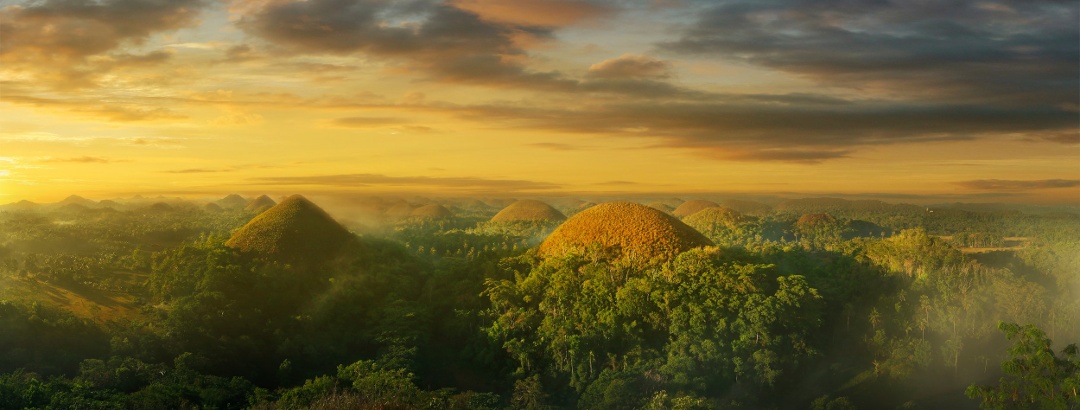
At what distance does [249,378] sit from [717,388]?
11303mm

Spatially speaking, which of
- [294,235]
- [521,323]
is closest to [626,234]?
[521,323]

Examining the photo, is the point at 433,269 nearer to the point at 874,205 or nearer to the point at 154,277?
the point at 154,277

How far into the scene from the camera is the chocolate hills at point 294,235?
22531 mm

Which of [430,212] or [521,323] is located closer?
[521,323]

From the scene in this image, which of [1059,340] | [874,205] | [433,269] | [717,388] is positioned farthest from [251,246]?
[874,205]

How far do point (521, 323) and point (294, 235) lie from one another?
9.26 meters

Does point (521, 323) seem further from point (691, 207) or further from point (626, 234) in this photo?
point (691, 207)

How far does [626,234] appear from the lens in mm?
22875

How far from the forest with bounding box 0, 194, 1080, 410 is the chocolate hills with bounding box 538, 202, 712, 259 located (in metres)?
0.07

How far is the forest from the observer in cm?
1411

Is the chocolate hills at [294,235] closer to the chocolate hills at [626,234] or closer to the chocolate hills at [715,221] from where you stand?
the chocolate hills at [626,234]

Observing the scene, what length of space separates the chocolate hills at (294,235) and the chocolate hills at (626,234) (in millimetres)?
7247

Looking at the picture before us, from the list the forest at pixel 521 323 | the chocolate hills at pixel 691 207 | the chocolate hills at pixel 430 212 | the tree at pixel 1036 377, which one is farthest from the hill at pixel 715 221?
the tree at pixel 1036 377

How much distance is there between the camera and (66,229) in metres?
28.4
